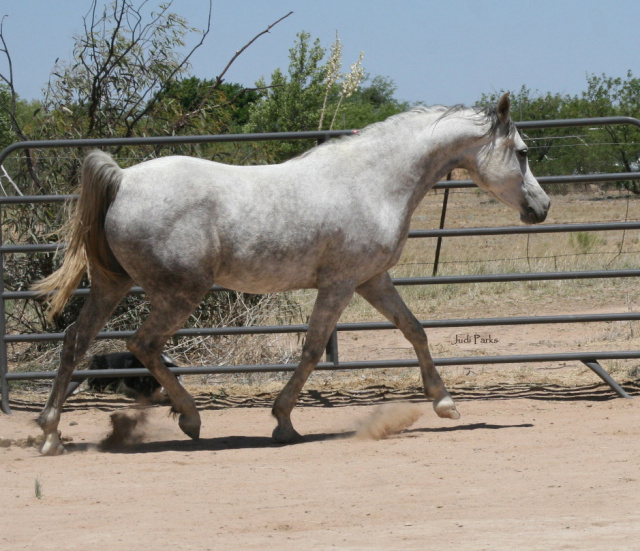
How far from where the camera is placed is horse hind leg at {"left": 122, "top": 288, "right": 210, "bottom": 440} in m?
5.00

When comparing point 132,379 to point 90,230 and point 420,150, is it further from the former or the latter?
point 420,150

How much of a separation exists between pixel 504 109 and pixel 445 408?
181 cm

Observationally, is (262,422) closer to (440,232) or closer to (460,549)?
(440,232)

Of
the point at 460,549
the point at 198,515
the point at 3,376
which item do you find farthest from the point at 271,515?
the point at 3,376

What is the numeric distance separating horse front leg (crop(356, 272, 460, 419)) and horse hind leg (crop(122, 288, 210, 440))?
113 cm

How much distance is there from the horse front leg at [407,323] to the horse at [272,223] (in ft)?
0.04

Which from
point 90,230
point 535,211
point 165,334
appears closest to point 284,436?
point 165,334

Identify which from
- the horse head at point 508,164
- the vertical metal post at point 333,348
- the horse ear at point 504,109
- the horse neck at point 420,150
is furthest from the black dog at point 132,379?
the horse ear at point 504,109

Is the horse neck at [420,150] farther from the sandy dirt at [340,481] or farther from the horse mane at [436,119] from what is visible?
the sandy dirt at [340,481]

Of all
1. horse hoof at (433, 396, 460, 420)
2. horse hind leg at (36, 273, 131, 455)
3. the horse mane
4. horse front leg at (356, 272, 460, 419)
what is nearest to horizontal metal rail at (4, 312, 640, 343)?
horse front leg at (356, 272, 460, 419)

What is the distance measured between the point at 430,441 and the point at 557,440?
0.69m

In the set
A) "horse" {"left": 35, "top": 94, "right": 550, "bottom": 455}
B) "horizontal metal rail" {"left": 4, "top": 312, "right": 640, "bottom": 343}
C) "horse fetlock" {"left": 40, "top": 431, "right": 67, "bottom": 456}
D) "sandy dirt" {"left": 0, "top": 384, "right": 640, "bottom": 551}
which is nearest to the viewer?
"sandy dirt" {"left": 0, "top": 384, "right": 640, "bottom": 551}

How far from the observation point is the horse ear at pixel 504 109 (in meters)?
5.34

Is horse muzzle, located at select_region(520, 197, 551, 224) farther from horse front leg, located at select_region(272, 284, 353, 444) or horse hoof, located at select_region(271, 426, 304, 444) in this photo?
horse hoof, located at select_region(271, 426, 304, 444)
